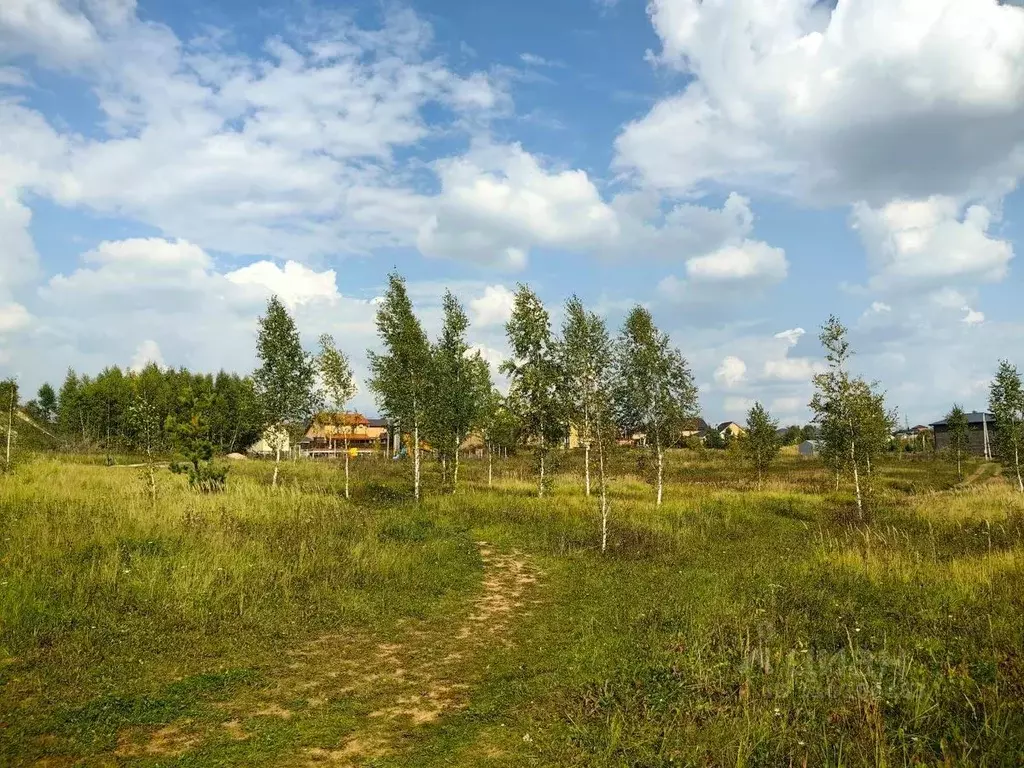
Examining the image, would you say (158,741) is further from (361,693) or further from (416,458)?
(416,458)

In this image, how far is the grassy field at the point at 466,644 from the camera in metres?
6.58

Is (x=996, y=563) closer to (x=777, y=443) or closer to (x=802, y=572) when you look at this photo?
(x=802, y=572)

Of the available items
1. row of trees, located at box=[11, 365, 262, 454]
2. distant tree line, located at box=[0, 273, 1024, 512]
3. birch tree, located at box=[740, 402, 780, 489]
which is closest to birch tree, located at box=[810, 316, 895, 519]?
distant tree line, located at box=[0, 273, 1024, 512]

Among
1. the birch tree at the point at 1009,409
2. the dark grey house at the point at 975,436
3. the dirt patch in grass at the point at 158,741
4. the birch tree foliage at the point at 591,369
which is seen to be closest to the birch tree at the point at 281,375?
the birch tree foliage at the point at 591,369

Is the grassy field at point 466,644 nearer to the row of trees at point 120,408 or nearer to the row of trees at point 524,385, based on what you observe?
the row of trees at point 524,385

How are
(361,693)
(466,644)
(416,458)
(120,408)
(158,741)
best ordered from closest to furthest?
(158,741) < (361,693) < (466,644) < (416,458) < (120,408)

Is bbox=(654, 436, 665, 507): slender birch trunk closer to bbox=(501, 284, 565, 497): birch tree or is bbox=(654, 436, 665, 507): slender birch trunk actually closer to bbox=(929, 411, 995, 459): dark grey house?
bbox=(501, 284, 565, 497): birch tree

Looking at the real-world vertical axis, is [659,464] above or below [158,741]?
above

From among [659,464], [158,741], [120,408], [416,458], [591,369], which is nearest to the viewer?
[158,741]

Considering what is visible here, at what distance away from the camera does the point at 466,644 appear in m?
10.5

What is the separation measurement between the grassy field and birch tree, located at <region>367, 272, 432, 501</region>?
9733 mm

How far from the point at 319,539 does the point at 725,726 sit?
12002 mm

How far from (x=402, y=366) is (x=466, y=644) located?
66.6 ft

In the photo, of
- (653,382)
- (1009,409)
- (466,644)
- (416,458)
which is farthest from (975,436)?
(466,644)
